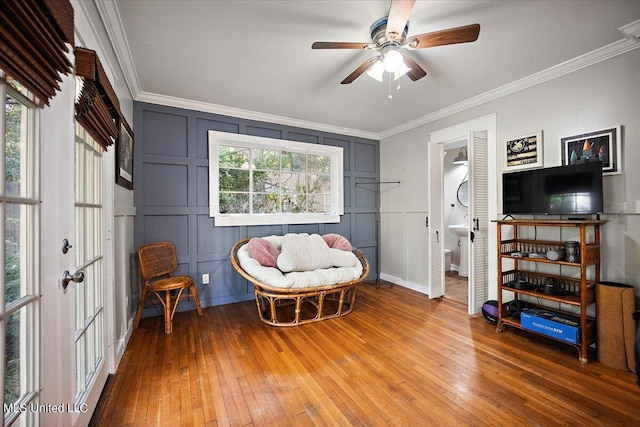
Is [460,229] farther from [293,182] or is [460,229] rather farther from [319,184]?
[293,182]

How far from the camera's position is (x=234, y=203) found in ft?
11.6

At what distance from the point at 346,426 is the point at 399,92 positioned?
2.98 m

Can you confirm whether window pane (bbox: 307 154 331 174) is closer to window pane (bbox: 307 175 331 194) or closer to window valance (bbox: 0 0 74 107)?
window pane (bbox: 307 175 331 194)

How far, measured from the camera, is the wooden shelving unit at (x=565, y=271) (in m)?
2.05

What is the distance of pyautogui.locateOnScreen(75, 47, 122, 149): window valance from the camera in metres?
1.23

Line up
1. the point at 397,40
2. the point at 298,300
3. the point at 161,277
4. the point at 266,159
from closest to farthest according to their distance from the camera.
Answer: the point at 397,40 → the point at 298,300 → the point at 161,277 → the point at 266,159

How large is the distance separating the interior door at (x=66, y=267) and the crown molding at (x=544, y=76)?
353 centimetres

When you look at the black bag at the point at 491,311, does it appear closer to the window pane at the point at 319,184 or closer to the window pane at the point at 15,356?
the window pane at the point at 319,184

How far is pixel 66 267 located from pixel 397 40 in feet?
7.32

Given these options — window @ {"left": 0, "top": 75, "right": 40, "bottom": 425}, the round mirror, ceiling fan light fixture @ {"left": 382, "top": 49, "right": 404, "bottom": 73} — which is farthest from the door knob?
the round mirror

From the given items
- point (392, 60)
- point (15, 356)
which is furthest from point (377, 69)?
point (15, 356)

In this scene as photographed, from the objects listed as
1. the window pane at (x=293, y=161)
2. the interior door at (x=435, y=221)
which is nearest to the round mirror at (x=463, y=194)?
the interior door at (x=435, y=221)

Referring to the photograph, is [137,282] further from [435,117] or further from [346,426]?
[435,117]
